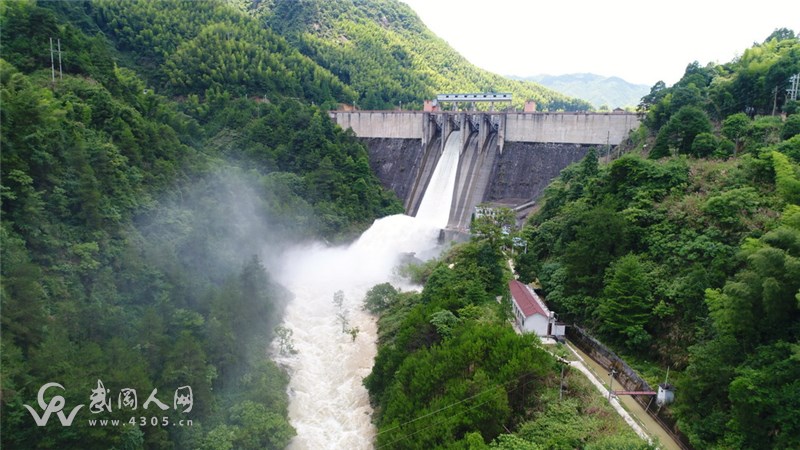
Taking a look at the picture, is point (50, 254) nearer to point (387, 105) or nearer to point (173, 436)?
point (173, 436)

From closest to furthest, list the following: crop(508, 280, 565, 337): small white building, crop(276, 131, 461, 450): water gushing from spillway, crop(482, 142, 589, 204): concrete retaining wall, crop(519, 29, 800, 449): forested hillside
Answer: crop(519, 29, 800, 449): forested hillside
crop(276, 131, 461, 450): water gushing from spillway
crop(508, 280, 565, 337): small white building
crop(482, 142, 589, 204): concrete retaining wall

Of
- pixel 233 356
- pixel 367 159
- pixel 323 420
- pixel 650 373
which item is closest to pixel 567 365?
pixel 650 373

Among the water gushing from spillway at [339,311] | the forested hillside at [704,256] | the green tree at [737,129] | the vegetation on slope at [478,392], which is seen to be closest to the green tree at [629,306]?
the forested hillside at [704,256]

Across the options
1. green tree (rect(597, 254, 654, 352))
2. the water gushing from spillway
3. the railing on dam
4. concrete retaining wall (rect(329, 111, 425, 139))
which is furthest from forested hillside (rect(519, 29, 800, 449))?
concrete retaining wall (rect(329, 111, 425, 139))

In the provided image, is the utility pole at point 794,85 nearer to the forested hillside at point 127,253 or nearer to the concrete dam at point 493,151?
the concrete dam at point 493,151

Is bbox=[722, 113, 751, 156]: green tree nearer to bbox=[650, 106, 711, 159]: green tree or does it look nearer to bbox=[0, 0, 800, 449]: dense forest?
bbox=[0, 0, 800, 449]: dense forest
